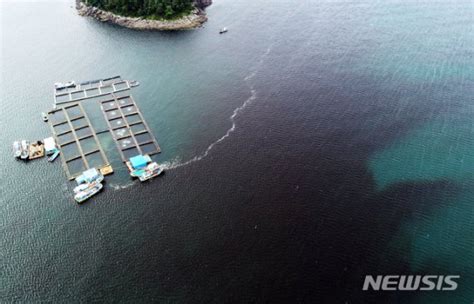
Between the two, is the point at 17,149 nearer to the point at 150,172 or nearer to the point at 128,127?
the point at 128,127

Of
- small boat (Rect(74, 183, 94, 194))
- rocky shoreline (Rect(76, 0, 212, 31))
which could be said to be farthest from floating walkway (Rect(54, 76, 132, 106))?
small boat (Rect(74, 183, 94, 194))

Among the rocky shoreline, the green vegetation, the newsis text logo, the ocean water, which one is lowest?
the newsis text logo

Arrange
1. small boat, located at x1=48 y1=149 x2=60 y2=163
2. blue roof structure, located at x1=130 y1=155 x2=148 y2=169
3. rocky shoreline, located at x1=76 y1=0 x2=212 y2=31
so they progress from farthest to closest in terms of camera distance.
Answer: rocky shoreline, located at x1=76 y1=0 x2=212 y2=31 < small boat, located at x1=48 y1=149 x2=60 y2=163 < blue roof structure, located at x1=130 y1=155 x2=148 y2=169

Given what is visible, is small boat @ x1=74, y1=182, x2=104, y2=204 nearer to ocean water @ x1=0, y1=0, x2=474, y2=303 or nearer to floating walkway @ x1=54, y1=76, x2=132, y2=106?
ocean water @ x1=0, y1=0, x2=474, y2=303

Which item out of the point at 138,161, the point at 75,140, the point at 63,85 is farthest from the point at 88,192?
the point at 63,85

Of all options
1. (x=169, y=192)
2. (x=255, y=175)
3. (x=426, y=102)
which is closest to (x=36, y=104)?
(x=169, y=192)

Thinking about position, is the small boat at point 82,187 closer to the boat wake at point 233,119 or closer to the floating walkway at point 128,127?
the floating walkway at point 128,127

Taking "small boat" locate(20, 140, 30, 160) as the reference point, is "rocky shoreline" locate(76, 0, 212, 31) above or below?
above

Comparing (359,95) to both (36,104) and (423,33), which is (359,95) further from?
(36,104)
